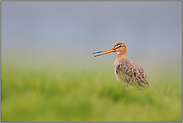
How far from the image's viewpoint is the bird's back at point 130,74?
261 inches

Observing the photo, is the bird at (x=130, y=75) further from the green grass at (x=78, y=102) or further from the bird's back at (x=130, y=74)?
the green grass at (x=78, y=102)

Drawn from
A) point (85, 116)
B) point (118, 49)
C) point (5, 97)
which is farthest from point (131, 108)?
point (118, 49)

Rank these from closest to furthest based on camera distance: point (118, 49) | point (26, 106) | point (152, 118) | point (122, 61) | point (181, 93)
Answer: point (26, 106)
point (152, 118)
point (181, 93)
point (122, 61)
point (118, 49)

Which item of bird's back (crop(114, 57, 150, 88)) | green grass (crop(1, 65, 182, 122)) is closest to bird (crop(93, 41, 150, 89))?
bird's back (crop(114, 57, 150, 88))

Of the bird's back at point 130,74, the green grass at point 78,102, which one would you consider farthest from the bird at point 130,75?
the green grass at point 78,102

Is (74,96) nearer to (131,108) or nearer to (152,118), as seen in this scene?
(131,108)

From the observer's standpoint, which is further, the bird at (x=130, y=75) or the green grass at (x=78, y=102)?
the bird at (x=130, y=75)

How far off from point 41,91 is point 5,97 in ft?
2.78

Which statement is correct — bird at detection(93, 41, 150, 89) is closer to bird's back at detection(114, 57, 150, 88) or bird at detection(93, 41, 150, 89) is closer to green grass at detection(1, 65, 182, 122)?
bird's back at detection(114, 57, 150, 88)

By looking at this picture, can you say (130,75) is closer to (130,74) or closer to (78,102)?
(130,74)

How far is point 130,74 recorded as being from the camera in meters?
6.84

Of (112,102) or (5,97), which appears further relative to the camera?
(112,102)

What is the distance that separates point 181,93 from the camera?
604 centimetres

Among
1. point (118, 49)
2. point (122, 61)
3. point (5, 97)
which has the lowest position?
point (5, 97)
